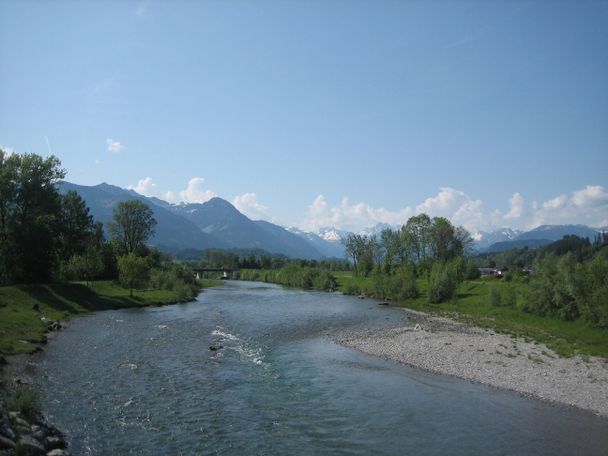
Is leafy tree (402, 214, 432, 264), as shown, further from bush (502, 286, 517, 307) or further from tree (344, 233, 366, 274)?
bush (502, 286, 517, 307)

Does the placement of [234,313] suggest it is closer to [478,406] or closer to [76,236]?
[76,236]

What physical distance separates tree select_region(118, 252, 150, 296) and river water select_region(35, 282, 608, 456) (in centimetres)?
3962

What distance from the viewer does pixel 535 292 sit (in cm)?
6188

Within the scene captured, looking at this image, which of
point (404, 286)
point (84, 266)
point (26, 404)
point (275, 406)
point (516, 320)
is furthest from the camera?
point (404, 286)

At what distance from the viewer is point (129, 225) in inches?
4683

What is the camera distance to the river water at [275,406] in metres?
20.4

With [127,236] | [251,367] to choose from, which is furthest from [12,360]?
[127,236]

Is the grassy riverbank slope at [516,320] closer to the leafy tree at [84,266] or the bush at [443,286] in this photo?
the bush at [443,286]

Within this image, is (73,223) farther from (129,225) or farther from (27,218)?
(27,218)

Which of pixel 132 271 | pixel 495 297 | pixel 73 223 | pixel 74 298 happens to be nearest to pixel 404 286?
pixel 495 297

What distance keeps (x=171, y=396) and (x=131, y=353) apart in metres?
12.7

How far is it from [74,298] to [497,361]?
60.2 metres

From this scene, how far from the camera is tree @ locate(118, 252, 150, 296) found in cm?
8144

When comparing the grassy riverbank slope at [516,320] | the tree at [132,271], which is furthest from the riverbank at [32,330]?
the grassy riverbank slope at [516,320]
